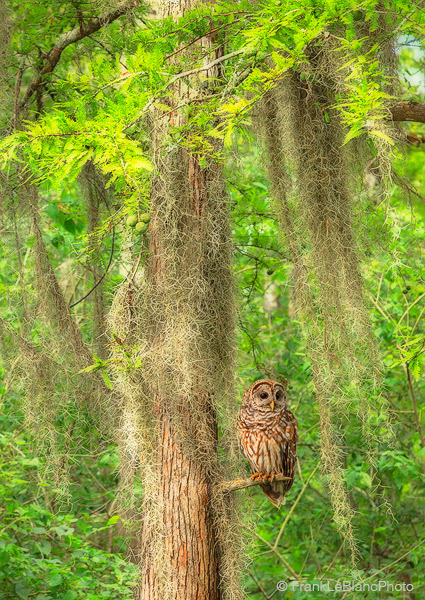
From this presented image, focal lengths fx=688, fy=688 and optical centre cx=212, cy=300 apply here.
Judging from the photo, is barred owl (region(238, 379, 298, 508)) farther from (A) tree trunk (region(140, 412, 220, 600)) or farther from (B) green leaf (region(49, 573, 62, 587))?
(B) green leaf (region(49, 573, 62, 587))

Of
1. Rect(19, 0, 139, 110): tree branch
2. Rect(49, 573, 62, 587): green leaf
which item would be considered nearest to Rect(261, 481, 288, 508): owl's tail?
Rect(49, 573, 62, 587): green leaf

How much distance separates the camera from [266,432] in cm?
248

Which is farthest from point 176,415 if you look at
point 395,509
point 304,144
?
point 395,509

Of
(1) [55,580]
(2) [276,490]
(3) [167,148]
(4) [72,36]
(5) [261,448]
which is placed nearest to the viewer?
(3) [167,148]

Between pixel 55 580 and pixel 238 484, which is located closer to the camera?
pixel 238 484

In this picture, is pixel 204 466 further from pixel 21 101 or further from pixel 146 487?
pixel 21 101

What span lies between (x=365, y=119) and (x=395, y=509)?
4272mm

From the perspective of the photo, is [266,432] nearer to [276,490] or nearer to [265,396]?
[265,396]

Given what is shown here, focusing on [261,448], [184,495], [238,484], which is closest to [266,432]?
[261,448]

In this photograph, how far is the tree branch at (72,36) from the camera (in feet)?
10.3

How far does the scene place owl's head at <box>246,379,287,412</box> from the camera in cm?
251

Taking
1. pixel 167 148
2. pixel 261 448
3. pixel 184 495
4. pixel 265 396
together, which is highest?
pixel 167 148

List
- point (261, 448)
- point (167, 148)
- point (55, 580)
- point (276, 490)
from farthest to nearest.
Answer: point (55, 580)
point (276, 490)
point (261, 448)
point (167, 148)

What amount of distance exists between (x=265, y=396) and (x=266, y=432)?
0.13 meters
